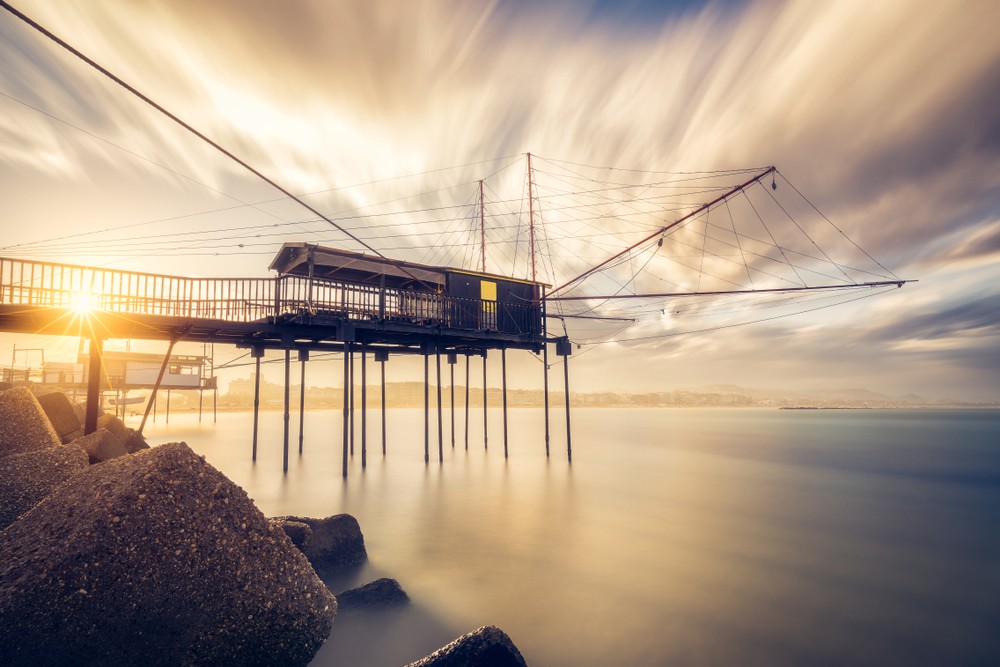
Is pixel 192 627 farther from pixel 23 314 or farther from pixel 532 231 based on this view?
pixel 532 231

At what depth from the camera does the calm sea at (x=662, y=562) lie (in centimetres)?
693

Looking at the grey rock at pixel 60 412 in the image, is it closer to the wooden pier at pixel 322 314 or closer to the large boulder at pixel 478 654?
the wooden pier at pixel 322 314

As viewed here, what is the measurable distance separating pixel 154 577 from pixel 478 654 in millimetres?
3206

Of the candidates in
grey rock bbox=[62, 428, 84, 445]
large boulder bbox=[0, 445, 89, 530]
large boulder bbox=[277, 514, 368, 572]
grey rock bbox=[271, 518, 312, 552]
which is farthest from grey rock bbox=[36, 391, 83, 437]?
grey rock bbox=[271, 518, 312, 552]

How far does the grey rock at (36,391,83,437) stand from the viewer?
12539mm

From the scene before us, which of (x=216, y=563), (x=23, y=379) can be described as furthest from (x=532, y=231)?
(x=23, y=379)

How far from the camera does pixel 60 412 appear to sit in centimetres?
1277

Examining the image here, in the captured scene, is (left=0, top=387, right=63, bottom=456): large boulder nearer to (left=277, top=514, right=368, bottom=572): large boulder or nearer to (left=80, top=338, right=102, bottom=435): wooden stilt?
(left=80, top=338, right=102, bottom=435): wooden stilt

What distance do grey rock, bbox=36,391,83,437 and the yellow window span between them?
14.9 m

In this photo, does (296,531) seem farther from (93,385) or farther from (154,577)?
(93,385)

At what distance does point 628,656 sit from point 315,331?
49.0ft

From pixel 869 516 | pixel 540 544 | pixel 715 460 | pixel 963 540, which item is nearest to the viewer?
pixel 540 544

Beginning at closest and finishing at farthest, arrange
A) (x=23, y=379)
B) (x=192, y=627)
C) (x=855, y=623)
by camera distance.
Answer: (x=192, y=627) < (x=855, y=623) < (x=23, y=379)

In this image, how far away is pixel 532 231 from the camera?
32.8 metres
